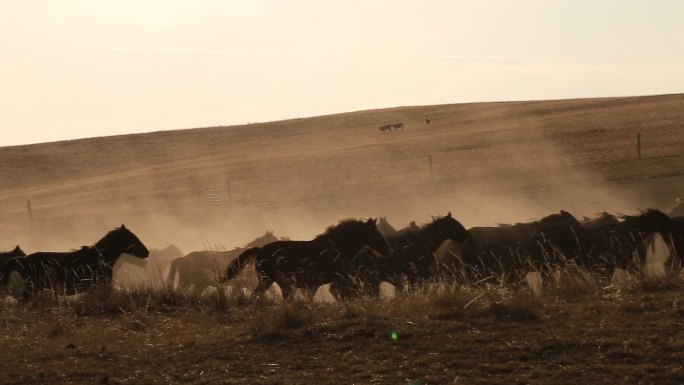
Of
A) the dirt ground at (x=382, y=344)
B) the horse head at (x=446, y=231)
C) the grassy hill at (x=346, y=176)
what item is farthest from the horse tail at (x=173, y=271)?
the grassy hill at (x=346, y=176)

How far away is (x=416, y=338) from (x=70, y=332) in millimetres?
4300

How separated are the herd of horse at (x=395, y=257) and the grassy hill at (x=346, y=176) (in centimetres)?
994

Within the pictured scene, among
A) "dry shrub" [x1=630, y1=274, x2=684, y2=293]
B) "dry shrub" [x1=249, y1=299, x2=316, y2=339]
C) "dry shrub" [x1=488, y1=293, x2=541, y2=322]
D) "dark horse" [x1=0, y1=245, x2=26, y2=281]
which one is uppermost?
"dark horse" [x1=0, y1=245, x2=26, y2=281]

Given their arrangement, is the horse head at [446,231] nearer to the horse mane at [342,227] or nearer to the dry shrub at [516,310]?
the horse mane at [342,227]

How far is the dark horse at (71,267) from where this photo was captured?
13289 mm

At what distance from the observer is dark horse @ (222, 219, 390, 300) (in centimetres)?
1248

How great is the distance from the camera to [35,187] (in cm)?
5262

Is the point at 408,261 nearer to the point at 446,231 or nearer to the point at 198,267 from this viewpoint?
the point at 446,231

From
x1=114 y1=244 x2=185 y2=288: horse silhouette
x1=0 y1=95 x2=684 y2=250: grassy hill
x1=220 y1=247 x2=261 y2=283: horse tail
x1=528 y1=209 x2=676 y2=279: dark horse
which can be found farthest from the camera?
x1=0 y1=95 x2=684 y2=250: grassy hill

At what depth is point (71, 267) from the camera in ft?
44.7

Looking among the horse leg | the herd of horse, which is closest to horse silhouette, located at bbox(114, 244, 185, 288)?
the herd of horse

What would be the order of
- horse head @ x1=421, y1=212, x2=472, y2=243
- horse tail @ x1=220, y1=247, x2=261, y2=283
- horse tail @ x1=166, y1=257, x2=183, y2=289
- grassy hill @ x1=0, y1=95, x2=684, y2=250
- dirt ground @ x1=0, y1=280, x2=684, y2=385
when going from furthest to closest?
grassy hill @ x1=0, y1=95, x2=684, y2=250 < horse tail @ x1=166, y1=257, x2=183, y2=289 < horse head @ x1=421, y1=212, x2=472, y2=243 < horse tail @ x1=220, y1=247, x2=261, y2=283 < dirt ground @ x1=0, y1=280, x2=684, y2=385

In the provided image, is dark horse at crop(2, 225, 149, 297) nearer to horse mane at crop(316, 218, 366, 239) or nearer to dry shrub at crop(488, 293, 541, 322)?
Answer: horse mane at crop(316, 218, 366, 239)

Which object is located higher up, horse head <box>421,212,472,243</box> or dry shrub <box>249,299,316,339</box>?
horse head <box>421,212,472,243</box>
